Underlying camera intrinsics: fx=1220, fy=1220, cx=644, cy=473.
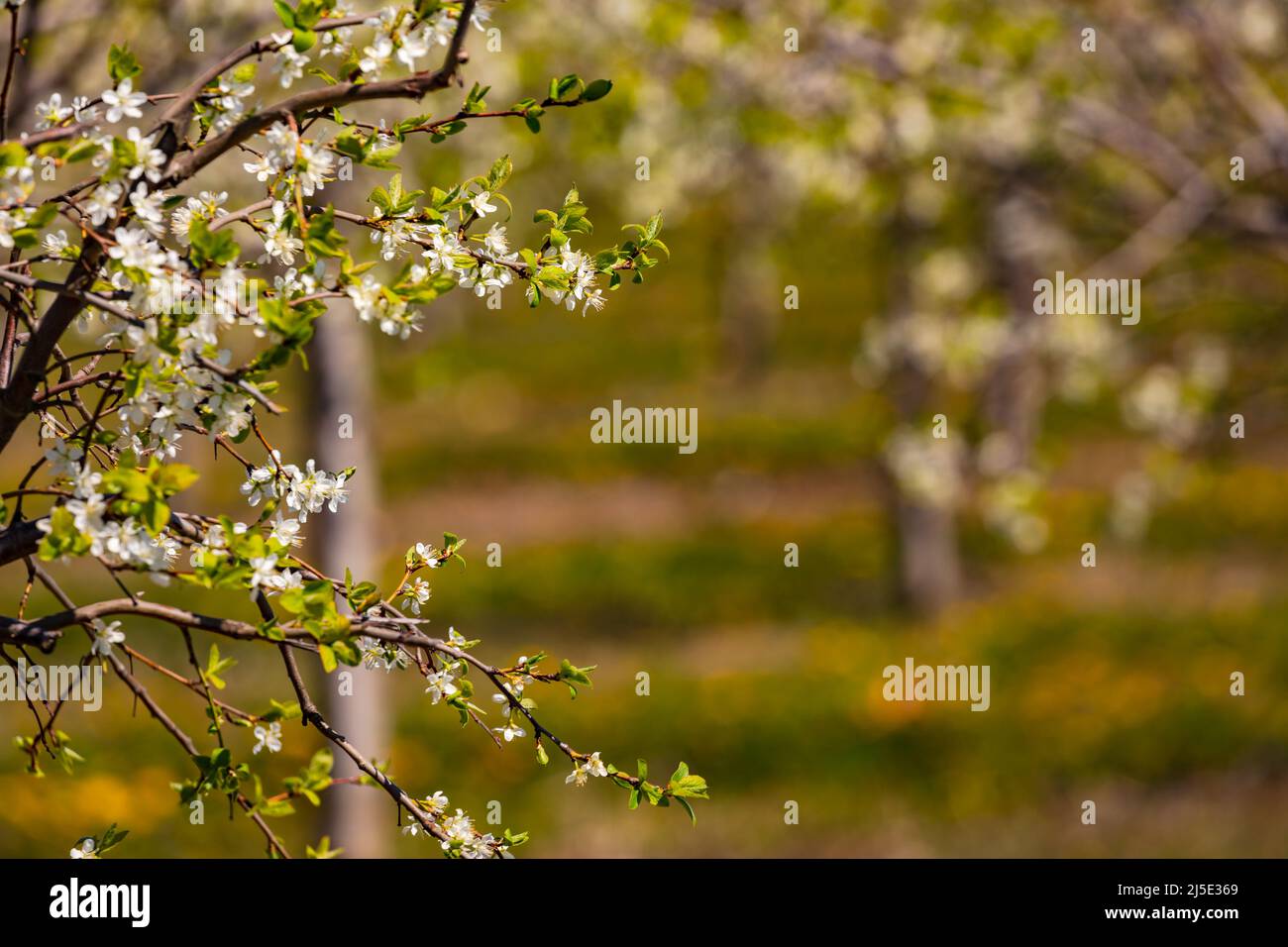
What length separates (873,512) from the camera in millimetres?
16047

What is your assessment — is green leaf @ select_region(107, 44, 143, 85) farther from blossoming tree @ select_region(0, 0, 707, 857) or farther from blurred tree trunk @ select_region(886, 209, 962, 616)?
blurred tree trunk @ select_region(886, 209, 962, 616)

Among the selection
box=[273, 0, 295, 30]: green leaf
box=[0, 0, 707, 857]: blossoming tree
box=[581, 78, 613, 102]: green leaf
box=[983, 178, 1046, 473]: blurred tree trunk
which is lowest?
box=[0, 0, 707, 857]: blossoming tree

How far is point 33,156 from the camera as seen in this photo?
179 cm

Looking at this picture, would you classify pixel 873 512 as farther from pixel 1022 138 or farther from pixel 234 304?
pixel 234 304

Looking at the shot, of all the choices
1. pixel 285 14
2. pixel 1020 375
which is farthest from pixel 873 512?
pixel 285 14

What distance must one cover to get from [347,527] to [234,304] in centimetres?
427

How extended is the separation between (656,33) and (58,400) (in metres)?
4.53

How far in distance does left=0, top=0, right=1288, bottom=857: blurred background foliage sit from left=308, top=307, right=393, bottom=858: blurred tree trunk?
0.52m

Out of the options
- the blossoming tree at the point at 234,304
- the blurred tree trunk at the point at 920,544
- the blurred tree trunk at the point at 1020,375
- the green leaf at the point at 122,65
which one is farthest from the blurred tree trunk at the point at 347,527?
the blurred tree trunk at the point at 920,544

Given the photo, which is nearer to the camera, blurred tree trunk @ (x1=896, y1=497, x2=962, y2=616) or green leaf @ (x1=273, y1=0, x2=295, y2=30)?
green leaf @ (x1=273, y1=0, x2=295, y2=30)

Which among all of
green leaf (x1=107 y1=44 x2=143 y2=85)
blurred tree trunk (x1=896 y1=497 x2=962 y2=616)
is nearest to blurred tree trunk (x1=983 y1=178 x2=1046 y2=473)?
blurred tree trunk (x1=896 y1=497 x2=962 y2=616)

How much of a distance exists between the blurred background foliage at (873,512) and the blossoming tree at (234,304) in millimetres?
804

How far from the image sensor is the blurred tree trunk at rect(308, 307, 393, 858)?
5.91 m

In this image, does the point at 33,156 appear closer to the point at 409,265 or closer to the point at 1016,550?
the point at 409,265
